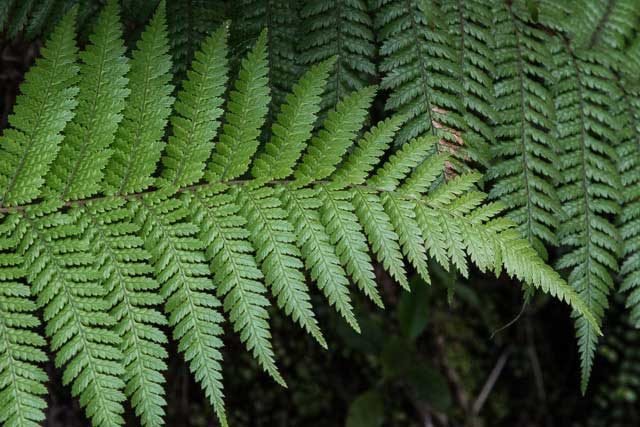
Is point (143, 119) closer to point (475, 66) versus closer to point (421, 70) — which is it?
point (421, 70)

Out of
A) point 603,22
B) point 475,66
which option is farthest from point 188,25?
point 603,22

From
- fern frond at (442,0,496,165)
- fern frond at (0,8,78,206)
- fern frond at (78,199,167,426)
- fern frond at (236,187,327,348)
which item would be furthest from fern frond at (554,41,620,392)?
fern frond at (0,8,78,206)

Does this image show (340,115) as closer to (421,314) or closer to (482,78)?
(482,78)

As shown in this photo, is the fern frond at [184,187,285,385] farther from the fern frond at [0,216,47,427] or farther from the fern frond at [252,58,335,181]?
the fern frond at [0,216,47,427]

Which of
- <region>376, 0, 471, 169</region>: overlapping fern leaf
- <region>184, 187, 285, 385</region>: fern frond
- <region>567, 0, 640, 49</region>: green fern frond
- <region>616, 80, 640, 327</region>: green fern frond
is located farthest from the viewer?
<region>567, 0, 640, 49</region>: green fern frond

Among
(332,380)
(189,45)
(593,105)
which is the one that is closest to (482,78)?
(593,105)

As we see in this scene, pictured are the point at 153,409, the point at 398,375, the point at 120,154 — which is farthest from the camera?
the point at 398,375

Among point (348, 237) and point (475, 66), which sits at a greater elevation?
point (475, 66)
